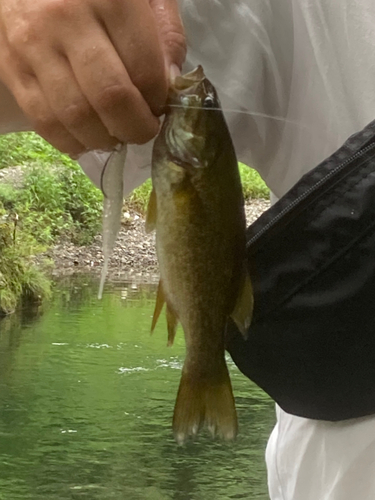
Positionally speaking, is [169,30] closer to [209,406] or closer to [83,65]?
[83,65]

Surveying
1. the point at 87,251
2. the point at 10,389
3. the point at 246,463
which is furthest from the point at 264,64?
the point at 10,389

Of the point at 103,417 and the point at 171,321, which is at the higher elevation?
the point at 171,321

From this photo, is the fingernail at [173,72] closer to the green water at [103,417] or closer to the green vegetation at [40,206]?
the green vegetation at [40,206]

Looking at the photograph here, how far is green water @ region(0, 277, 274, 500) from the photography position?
2.37 m

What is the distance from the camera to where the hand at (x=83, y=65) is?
13.1 inches

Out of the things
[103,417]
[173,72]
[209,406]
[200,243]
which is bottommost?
[103,417]

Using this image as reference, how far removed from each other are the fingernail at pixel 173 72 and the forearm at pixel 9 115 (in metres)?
0.11

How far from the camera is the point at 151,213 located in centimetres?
42

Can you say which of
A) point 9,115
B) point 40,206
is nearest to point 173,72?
point 9,115

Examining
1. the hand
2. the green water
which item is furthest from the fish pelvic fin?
the green water

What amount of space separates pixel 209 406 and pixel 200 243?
0.36 feet

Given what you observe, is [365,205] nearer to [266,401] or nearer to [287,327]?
[287,327]

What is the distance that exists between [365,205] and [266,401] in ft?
7.75

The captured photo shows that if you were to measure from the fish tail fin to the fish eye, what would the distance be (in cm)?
17
